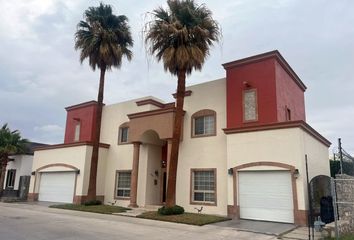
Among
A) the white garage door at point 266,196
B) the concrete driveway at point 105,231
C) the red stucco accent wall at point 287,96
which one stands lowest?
the concrete driveway at point 105,231

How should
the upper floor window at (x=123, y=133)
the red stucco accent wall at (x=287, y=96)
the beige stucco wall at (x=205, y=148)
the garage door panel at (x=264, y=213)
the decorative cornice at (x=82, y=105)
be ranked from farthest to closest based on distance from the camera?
the decorative cornice at (x=82, y=105) → the upper floor window at (x=123, y=133) → the beige stucco wall at (x=205, y=148) → the red stucco accent wall at (x=287, y=96) → the garage door panel at (x=264, y=213)

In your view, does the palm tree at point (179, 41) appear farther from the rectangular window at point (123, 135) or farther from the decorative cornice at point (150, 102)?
the rectangular window at point (123, 135)

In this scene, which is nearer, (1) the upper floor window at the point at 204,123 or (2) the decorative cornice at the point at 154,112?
(1) the upper floor window at the point at 204,123

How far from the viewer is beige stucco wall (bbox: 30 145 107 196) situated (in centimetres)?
2443

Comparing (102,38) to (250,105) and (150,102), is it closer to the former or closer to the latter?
(150,102)

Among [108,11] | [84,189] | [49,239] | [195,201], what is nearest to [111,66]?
[108,11]

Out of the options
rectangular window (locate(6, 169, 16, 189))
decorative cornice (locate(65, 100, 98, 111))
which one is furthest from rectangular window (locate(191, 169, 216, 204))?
rectangular window (locate(6, 169, 16, 189))

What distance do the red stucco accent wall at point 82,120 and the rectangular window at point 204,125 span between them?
10531 millimetres

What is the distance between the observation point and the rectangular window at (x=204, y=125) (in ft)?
66.9

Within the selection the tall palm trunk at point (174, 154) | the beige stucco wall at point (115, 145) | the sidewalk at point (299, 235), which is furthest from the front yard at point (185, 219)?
the beige stucco wall at point (115, 145)

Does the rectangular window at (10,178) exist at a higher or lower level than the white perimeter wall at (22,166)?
lower

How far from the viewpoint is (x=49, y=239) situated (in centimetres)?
1054

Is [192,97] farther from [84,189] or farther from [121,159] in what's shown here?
[84,189]

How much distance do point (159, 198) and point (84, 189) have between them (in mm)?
5767
